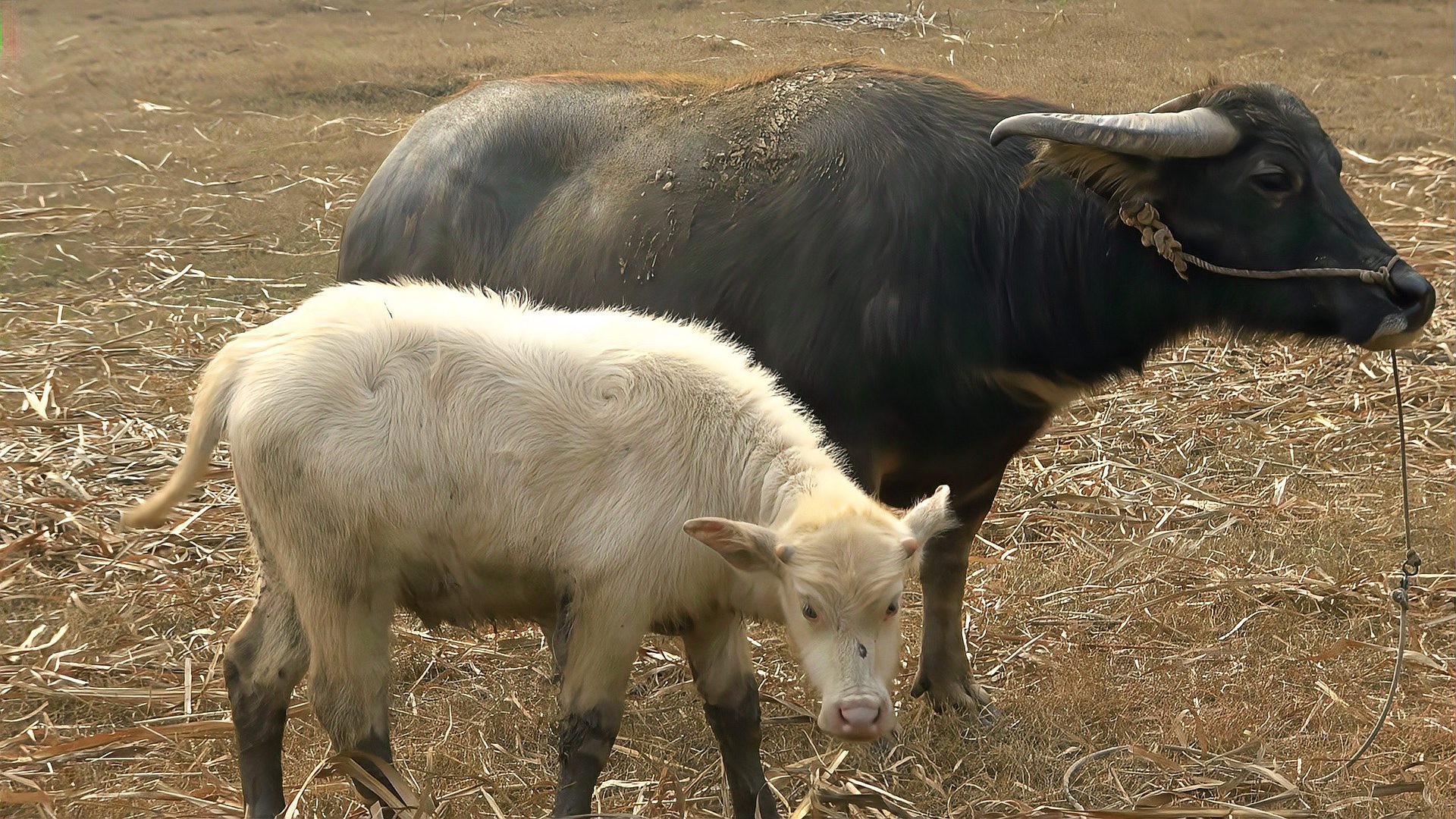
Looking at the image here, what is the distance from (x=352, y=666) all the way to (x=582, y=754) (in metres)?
0.62

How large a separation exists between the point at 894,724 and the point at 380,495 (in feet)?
4.45

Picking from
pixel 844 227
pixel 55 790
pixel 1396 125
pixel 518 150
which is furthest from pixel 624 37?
pixel 55 790

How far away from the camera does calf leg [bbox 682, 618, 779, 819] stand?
3488 millimetres

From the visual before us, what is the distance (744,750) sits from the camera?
11.6 feet

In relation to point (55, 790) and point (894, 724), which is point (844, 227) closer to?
point (894, 724)

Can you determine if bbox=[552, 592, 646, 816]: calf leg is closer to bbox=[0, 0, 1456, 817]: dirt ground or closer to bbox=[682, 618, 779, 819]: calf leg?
bbox=[682, 618, 779, 819]: calf leg

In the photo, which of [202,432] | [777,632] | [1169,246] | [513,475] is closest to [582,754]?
[513,475]

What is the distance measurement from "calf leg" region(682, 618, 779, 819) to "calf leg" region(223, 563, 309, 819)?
3.46 feet

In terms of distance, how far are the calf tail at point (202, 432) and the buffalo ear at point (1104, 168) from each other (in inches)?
91.6

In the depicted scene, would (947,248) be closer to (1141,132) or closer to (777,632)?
(1141,132)

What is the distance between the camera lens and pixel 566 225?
174 inches

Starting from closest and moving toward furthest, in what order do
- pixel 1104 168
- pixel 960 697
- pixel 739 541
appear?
pixel 739 541 < pixel 1104 168 < pixel 960 697

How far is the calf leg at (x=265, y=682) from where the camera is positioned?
344cm

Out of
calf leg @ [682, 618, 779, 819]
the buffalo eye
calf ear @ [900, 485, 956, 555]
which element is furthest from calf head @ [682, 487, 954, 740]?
the buffalo eye
